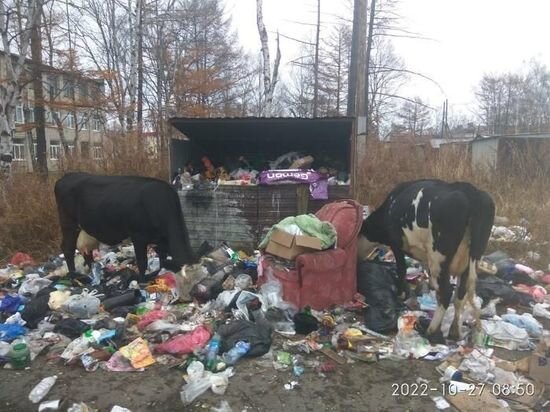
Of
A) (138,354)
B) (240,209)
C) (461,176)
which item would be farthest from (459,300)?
(461,176)

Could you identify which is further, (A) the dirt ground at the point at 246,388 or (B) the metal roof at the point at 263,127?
(B) the metal roof at the point at 263,127

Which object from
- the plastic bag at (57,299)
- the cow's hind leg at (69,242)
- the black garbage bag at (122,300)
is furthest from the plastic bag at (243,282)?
the cow's hind leg at (69,242)

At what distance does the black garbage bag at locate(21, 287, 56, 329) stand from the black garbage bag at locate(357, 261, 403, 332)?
3468 mm

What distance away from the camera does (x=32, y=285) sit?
18.7ft

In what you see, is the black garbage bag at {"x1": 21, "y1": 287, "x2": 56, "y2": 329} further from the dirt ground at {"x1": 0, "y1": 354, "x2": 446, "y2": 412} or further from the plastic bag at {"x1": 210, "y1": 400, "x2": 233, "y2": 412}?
the plastic bag at {"x1": 210, "y1": 400, "x2": 233, "y2": 412}

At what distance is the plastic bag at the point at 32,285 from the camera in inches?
218

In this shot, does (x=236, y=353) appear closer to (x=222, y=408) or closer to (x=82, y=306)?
(x=222, y=408)

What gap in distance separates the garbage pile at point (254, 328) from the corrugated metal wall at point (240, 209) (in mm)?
1330

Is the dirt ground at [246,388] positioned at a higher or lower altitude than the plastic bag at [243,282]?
lower

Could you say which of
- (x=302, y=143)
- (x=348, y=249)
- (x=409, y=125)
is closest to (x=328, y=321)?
(x=348, y=249)

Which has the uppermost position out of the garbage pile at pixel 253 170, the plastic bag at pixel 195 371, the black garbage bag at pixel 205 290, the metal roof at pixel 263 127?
the metal roof at pixel 263 127

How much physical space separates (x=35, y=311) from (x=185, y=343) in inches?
72.7

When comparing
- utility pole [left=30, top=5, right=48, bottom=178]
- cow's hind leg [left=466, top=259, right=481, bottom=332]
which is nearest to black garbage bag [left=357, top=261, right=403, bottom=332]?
Result: cow's hind leg [left=466, top=259, right=481, bottom=332]

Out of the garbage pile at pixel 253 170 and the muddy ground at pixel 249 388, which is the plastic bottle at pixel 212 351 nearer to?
the muddy ground at pixel 249 388
